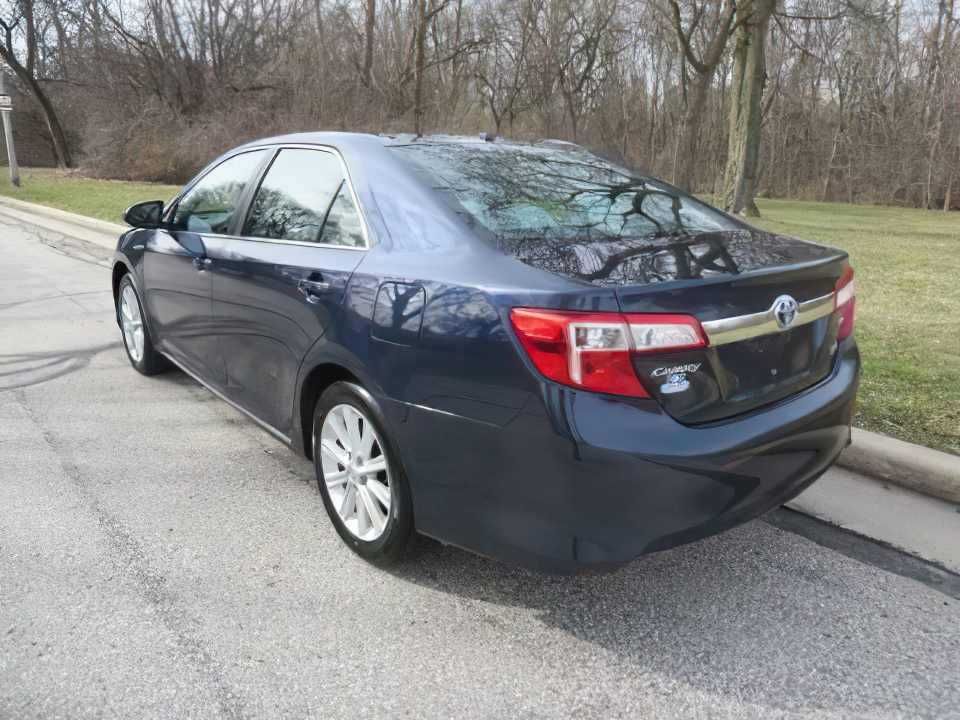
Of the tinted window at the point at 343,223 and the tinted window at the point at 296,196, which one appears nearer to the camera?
the tinted window at the point at 343,223

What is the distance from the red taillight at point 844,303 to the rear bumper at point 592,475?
0.54 metres

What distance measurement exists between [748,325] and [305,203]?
1.93 m

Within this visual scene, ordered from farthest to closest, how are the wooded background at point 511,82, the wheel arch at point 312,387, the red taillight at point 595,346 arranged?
the wooded background at point 511,82 < the wheel arch at point 312,387 < the red taillight at point 595,346

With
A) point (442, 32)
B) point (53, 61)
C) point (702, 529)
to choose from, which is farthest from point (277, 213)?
point (53, 61)

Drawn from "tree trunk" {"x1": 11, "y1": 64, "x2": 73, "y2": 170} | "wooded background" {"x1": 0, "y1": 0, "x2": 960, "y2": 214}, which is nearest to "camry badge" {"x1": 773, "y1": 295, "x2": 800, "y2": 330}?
"wooded background" {"x1": 0, "y1": 0, "x2": 960, "y2": 214}

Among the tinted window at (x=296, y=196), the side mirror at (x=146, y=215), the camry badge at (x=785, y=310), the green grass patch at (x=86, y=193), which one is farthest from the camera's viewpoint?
the green grass patch at (x=86, y=193)

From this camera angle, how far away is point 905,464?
3.57 m

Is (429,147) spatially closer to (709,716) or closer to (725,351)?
(725,351)

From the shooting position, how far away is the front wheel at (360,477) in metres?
2.74

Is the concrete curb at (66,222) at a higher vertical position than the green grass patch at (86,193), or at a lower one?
lower

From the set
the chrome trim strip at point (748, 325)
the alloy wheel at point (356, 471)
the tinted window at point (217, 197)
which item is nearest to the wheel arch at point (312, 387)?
the alloy wheel at point (356, 471)

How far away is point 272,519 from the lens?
11.1 feet

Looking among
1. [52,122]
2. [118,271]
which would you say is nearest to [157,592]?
[118,271]

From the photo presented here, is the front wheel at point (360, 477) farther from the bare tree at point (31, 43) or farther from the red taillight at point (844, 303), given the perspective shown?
the bare tree at point (31, 43)
